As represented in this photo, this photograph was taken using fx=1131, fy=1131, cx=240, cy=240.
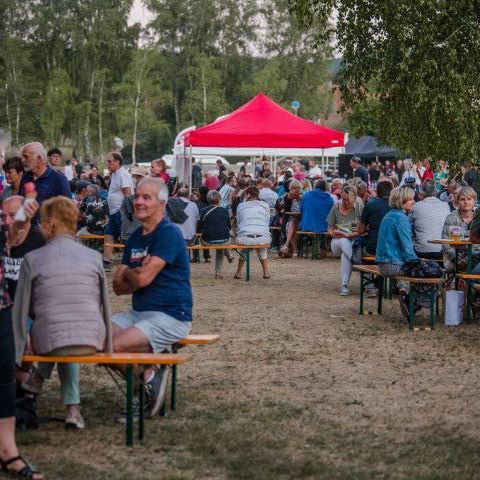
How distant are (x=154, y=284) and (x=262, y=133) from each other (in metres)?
15.2

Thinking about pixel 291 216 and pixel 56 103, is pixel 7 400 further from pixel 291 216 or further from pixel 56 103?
pixel 56 103

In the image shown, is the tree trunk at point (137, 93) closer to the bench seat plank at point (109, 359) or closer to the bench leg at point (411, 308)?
the bench leg at point (411, 308)

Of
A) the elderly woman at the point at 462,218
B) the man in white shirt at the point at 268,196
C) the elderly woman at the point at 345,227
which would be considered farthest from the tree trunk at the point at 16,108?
the elderly woman at the point at 462,218

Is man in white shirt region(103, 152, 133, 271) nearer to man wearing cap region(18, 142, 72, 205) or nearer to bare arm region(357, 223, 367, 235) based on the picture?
bare arm region(357, 223, 367, 235)

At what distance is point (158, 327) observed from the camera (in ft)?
21.8

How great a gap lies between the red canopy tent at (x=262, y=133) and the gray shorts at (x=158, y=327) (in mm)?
14632

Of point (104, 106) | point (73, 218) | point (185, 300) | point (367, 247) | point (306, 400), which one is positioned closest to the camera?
point (73, 218)

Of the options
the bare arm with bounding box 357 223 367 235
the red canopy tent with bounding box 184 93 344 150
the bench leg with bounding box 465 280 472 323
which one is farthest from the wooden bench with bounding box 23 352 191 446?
the red canopy tent with bounding box 184 93 344 150

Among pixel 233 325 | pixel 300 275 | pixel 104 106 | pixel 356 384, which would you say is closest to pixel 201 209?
pixel 300 275

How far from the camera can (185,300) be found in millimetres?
6809

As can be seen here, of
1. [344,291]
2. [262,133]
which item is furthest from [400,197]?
[262,133]

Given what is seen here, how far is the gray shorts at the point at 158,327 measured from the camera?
21.7ft

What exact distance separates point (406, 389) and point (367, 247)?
18.9 feet

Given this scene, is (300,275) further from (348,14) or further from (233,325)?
(233,325)
